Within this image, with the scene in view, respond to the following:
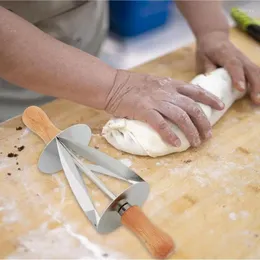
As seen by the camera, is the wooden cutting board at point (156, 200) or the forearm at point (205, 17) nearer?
the wooden cutting board at point (156, 200)

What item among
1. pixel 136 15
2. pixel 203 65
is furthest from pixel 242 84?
pixel 136 15

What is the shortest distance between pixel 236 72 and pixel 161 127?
27cm

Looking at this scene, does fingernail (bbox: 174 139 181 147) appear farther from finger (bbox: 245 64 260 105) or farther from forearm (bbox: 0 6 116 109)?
finger (bbox: 245 64 260 105)

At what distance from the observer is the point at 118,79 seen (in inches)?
33.5

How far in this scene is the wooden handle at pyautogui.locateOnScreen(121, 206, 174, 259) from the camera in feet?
2.09

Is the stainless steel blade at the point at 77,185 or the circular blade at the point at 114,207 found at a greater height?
the circular blade at the point at 114,207

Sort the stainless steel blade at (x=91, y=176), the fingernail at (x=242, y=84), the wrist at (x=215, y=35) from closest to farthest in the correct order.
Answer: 1. the stainless steel blade at (x=91, y=176)
2. the fingernail at (x=242, y=84)
3. the wrist at (x=215, y=35)

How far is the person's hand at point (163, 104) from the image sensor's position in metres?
0.81

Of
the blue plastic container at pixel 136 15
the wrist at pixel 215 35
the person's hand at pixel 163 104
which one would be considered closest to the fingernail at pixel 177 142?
the person's hand at pixel 163 104

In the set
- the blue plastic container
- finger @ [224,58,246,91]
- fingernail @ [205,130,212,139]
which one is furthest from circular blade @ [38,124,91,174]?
the blue plastic container

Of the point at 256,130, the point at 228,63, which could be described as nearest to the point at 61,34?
the point at 228,63

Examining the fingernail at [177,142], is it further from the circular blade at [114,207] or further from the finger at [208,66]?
the finger at [208,66]

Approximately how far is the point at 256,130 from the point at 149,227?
38 centimetres

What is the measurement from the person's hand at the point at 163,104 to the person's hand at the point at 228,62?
0.13 m
